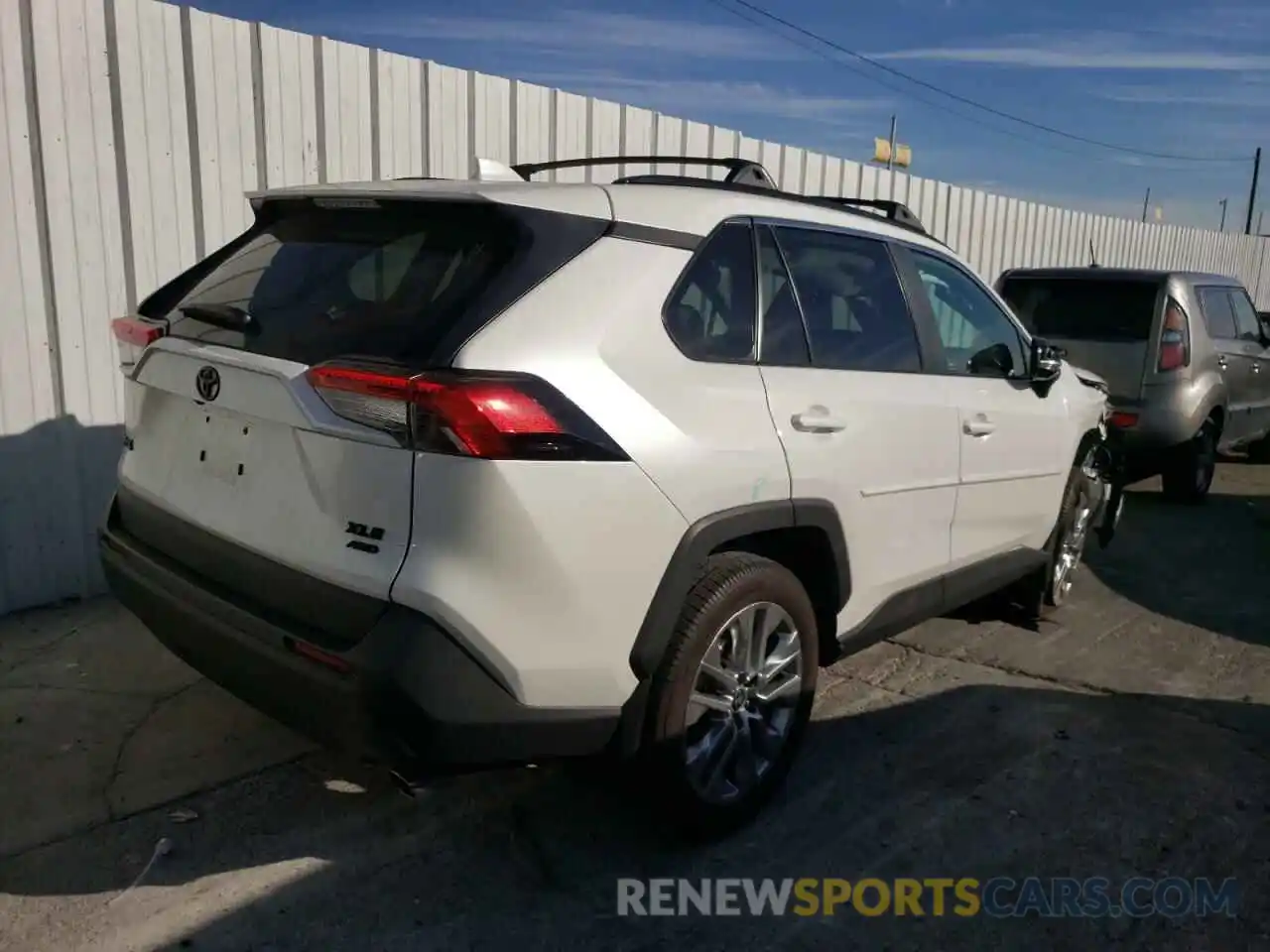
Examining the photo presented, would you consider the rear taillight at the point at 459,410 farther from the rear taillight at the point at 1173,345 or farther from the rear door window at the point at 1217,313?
the rear door window at the point at 1217,313

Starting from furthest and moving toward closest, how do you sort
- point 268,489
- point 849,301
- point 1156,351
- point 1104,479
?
point 1156,351 → point 1104,479 → point 849,301 → point 268,489

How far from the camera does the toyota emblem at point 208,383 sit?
9.03 ft

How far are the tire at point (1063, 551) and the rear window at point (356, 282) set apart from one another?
3.42 metres

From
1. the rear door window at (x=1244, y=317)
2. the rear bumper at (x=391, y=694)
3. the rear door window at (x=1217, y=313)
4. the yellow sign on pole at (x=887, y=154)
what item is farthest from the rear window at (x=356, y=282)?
the yellow sign on pole at (x=887, y=154)

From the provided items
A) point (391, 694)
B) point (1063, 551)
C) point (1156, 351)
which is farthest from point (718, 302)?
point (1156, 351)

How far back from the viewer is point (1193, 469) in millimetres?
7914

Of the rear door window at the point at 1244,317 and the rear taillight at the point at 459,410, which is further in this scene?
the rear door window at the point at 1244,317

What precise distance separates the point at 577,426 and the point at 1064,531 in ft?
11.8

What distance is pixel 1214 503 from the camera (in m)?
8.23

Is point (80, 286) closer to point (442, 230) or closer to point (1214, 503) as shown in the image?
point (442, 230)

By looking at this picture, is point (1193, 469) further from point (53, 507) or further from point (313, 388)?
point (53, 507)

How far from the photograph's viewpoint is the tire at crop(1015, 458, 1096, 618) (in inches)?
199

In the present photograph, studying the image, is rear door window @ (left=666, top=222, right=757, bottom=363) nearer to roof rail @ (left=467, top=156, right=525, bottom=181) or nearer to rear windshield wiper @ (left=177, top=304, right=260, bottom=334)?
roof rail @ (left=467, top=156, right=525, bottom=181)

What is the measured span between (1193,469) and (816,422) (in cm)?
598
